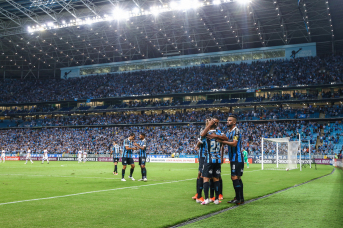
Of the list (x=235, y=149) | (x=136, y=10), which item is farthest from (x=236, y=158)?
(x=136, y=10)

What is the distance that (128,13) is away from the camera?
168 ft

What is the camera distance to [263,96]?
2338 inches

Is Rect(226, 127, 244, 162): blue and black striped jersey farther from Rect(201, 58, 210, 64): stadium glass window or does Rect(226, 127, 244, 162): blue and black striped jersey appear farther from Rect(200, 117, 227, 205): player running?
Rect(201, 58, 210, 64): stadium glass window

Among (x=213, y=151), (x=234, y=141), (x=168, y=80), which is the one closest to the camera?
(x=234, y=141)

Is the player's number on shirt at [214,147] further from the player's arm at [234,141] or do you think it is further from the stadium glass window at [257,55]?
the stadium glass window at [257,55]

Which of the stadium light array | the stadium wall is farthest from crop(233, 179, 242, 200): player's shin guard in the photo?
the stadium wall

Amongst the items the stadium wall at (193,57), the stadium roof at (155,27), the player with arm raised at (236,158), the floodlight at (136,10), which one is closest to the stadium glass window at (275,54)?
the stadium wall at (193,57)

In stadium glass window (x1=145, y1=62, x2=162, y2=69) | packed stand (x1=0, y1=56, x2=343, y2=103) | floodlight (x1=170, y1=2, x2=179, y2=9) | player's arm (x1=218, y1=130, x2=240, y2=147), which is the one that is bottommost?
player's arm (x1=218, y1=130, x2=240, y2=147)

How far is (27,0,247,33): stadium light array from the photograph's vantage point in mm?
46528

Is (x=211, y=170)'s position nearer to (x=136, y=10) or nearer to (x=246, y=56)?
(x=136, y=10)

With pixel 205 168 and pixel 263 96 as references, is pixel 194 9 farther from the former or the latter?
pixel 205 168

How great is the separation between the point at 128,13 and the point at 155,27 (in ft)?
23.3

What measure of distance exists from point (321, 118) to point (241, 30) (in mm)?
21406

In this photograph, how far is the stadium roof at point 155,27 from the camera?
48.6 m
